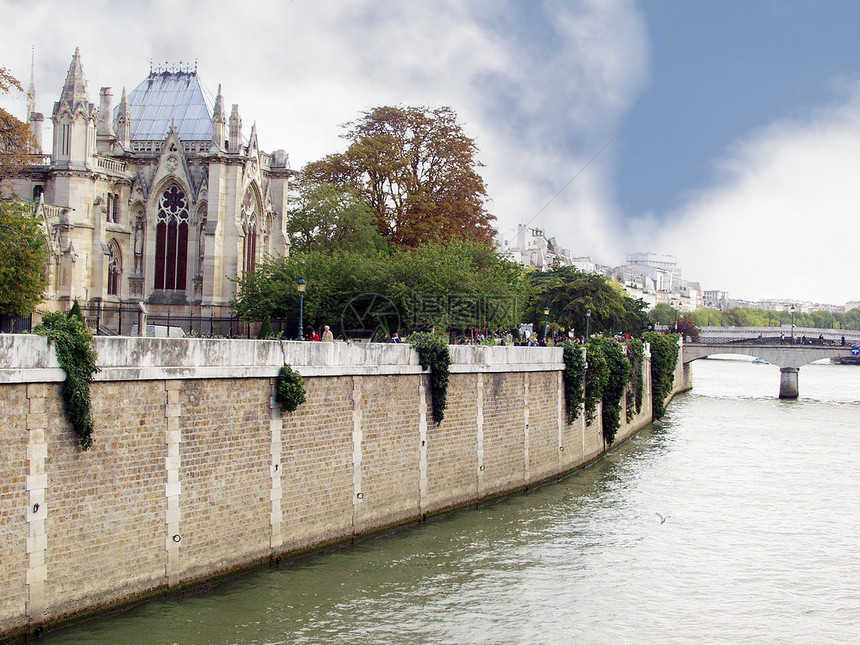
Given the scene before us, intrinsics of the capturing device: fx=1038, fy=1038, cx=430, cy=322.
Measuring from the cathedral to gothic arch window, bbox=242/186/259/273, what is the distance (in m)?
0.05

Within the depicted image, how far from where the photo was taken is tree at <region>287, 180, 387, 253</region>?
45.6 meters

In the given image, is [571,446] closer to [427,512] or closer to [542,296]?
[427,512]

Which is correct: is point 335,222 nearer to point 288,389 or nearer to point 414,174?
point 414,174

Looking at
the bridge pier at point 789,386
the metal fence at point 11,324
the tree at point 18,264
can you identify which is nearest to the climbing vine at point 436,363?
the tree at point 18,264

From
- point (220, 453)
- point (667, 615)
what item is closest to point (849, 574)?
point (667, 615)

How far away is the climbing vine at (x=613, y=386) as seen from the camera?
38250 millimetres

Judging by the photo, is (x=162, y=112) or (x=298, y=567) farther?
(x=162, y=112)

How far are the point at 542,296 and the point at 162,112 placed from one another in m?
25.5

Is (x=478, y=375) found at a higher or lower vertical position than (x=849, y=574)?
higher

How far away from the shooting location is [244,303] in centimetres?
4053

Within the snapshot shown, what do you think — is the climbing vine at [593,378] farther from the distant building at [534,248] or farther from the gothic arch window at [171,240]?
the distant building at [534,248]

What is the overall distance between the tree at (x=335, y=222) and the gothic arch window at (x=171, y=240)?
4.97 meters

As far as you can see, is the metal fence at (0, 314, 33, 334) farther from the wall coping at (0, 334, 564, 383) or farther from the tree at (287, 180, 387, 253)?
the tree at (287, 180, 387, 253)

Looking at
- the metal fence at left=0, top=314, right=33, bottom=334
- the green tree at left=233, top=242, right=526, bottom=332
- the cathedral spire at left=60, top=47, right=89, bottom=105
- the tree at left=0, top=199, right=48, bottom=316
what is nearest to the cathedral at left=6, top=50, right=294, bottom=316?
the cathedral spire at left=60, top=47, right=89, bottom=105
